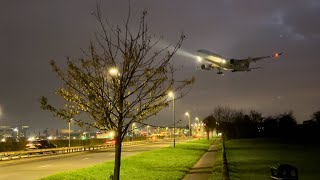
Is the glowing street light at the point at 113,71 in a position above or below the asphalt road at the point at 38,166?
above

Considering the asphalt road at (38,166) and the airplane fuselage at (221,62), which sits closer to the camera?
the asphalt road at (38,166)

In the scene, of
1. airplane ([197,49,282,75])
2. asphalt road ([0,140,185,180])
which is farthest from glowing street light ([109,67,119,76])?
airplane ([197,49,282,75])

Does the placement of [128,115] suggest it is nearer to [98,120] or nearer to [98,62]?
[98,120]

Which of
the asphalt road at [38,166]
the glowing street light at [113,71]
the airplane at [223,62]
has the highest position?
the airplane at [223,62]

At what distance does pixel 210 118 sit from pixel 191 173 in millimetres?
90740

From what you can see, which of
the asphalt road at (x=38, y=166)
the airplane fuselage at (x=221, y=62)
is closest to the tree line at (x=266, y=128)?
the airplane fuselage at (x=221, y=62)

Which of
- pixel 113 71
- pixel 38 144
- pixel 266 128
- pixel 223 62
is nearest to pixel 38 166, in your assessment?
pixel 113 71

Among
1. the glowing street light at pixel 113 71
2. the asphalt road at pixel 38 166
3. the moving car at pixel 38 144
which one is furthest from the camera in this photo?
the moving car at pixel 38 144

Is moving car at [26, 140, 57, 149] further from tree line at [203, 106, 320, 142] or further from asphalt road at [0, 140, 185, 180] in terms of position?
tree line at [203, 106, 320, 142]

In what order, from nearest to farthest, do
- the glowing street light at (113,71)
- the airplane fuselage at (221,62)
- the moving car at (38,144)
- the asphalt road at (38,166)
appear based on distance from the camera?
the glowing street light at (113,71) → the asphalt road at (38,166) → the moving car at (38,144) → the airplane fuselage at (221,62)

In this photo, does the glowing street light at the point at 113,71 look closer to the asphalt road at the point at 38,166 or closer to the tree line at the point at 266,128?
the asphalt road at the point at 38,166

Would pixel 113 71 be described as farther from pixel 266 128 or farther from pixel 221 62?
pixel 266 128

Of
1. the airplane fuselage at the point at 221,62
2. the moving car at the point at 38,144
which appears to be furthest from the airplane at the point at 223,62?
the moving car at the point at 38,144

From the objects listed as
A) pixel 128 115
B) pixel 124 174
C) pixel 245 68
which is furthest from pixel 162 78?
pixel 245 68
